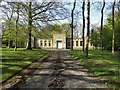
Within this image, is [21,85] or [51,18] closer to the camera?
[21,85]

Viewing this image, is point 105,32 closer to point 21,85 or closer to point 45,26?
point 45,26

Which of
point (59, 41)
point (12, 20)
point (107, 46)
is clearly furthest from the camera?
point (59, 41)

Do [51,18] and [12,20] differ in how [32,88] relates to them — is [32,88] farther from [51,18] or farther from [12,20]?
[51,18]

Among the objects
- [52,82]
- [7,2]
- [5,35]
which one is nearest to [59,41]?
[5,35]

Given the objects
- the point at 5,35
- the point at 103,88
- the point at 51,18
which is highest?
the point at 51,18

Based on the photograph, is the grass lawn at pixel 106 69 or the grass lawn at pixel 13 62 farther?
the grass lawn at pixel 13 62

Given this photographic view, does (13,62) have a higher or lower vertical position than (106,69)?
higher

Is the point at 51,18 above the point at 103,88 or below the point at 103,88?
above

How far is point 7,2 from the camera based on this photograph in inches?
709

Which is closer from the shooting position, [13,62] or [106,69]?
[106,69]

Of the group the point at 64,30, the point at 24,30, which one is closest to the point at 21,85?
the point at 24,30

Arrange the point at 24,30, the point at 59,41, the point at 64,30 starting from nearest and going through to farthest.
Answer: the point at 24,30 → the point at 59,41 → the point at 64,30

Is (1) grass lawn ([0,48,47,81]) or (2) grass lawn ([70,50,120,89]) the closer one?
(2) grass lawn ([70,50,120,89])

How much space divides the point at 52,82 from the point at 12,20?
75.7ft
